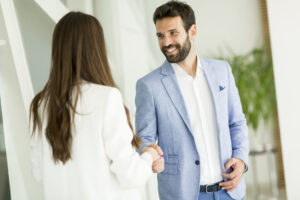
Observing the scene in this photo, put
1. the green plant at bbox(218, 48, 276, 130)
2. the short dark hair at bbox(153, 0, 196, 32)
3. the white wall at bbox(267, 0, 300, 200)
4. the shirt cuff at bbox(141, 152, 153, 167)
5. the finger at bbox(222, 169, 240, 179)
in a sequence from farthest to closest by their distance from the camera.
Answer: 1. the green plant at bbox(218, 48, 276, 130)
2. the white wall at bbox(267, 0, 300, 200)
3. the short dark hair at bbox(153, 0, 196, 32)
4. the finger at bbox(222, 169, 240, 179)
5. the shirt cuff at bbox(141, 152, 153, 167)

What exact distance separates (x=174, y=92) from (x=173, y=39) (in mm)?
326

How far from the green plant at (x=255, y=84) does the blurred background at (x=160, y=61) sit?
0.01 meters

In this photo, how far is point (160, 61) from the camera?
3.73 m

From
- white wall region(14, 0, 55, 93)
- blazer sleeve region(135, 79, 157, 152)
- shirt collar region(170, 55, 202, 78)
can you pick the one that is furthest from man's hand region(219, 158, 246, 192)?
white wall region(14, 0, 55, 93)

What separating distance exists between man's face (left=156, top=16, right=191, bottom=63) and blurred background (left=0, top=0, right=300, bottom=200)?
0.77 m

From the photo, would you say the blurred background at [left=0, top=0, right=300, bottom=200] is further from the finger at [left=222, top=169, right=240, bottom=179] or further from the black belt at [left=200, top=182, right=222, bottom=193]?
the finger at [left=222, top=169, right=240, bottom=179]

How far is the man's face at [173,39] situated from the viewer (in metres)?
2.24

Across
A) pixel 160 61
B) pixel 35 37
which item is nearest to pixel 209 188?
pixel 35 37

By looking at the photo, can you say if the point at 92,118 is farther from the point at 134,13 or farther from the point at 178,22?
the point at 134,13

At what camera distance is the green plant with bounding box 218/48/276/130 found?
4457mm

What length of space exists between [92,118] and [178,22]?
1.08 metres

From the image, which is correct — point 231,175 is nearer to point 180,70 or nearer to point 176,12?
point 180,70

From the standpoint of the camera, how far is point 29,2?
2.40 meters

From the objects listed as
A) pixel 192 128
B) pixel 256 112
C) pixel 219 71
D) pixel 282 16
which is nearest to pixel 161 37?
pixel 219 71
